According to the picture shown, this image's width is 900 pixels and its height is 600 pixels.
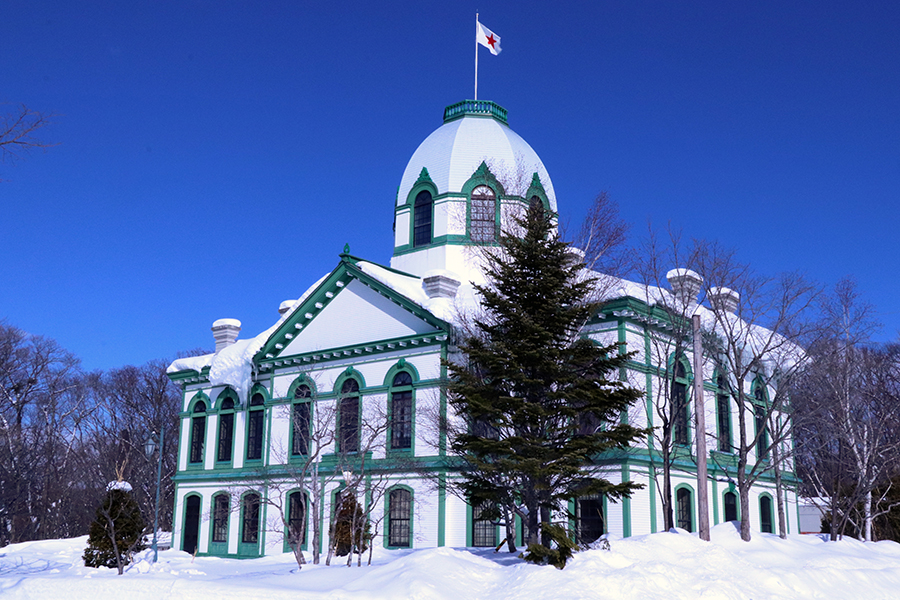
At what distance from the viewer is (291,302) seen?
3747 centimetres

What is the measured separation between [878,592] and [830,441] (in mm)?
18147

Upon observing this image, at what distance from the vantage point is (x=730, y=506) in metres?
30.7

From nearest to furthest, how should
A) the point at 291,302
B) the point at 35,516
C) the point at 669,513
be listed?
1. the point at 669,513
2. the point at 291,302
3. the point at 35,516

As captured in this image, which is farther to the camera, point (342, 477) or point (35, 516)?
point (35, 516)

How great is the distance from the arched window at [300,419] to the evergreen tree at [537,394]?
1266cm

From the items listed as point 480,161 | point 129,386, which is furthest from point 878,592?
point 129,386

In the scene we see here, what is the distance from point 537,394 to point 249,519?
57.1ft

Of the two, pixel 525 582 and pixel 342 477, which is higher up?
pixel 342 477

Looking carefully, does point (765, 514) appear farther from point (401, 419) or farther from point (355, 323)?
point (355, 323)

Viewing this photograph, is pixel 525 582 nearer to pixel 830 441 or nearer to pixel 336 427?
pixel 336 427

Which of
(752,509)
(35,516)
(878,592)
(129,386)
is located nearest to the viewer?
(878,592)

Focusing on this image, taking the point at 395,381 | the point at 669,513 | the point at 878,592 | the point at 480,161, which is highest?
the point at 480,161

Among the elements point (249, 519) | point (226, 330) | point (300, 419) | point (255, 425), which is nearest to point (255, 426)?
point (255, 425)

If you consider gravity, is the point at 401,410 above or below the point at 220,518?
above
